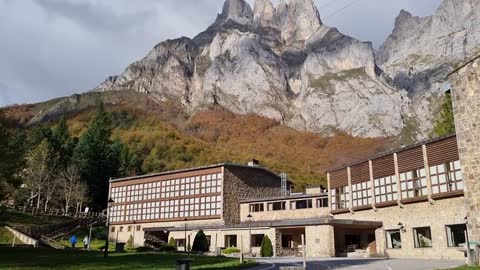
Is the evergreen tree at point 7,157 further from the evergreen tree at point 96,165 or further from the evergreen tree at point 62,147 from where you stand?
the evergreen tree at point 62,147

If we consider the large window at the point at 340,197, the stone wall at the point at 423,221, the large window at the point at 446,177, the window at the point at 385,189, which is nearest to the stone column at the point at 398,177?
the window at the point at 385,189

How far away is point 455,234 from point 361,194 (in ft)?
32.8

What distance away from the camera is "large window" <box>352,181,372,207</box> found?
4006 cm

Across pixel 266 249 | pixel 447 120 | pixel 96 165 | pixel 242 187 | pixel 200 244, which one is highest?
pixel 96 165

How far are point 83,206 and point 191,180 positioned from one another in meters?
28.2

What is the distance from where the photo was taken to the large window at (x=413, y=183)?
3472 cm

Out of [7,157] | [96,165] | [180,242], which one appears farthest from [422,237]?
[96,165]

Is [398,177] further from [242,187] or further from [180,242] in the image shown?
[180,242]

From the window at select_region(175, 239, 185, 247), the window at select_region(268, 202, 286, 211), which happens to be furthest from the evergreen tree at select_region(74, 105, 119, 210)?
the window at select_region(268, 202, 286, 211)

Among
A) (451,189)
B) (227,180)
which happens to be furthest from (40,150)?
(451,189)

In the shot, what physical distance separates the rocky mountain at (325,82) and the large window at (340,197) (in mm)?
95583

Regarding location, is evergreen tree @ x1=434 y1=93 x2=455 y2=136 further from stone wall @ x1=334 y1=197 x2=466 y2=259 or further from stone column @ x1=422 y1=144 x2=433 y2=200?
stone wall @ x1=334 y1=197 x2=466 y2=259

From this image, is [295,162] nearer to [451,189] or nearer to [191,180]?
[191,180]

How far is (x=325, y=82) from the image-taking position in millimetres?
163875
